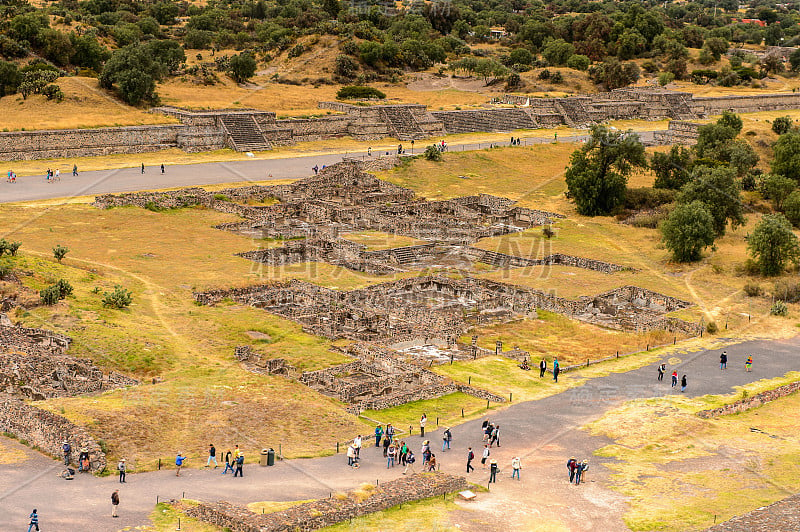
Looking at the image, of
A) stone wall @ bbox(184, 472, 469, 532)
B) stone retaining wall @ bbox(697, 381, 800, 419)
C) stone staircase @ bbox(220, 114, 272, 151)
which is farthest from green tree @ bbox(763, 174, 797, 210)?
stone wall @ bbox(184, 472, 469, 532)

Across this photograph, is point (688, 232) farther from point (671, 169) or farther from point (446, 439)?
point (446, 439)

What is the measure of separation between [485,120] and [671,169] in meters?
31.0

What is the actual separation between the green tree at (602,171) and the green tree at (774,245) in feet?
63.9

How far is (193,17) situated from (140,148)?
76033 millimetres

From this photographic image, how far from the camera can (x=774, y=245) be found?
215ft

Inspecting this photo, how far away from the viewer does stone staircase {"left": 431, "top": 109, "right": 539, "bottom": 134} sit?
115 m

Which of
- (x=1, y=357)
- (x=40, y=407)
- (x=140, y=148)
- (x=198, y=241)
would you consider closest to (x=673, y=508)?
(x=40, y=407)

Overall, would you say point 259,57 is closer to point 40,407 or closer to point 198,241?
point 198,241

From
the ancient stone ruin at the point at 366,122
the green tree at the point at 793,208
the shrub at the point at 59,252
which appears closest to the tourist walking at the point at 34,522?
the shrub at the point at 59,252

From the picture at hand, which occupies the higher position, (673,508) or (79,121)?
(79,121)

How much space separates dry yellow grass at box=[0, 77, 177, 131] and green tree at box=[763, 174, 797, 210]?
52752mm

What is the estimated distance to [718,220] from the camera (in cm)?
7644

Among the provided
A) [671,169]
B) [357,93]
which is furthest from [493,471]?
[357,93]

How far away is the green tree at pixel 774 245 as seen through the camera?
65.3 metres
